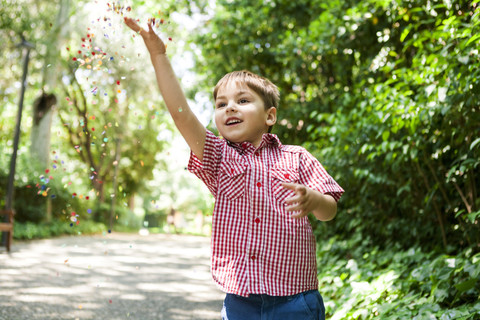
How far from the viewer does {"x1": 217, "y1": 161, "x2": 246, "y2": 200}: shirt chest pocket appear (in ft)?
6.20

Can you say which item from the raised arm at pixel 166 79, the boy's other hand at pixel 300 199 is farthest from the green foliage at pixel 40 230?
the boy's other hand at pixel 300 199

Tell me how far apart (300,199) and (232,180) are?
40 centimetres

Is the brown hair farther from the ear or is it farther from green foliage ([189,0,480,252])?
green foliage ([189,0,480,252])

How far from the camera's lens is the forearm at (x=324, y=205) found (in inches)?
65.8

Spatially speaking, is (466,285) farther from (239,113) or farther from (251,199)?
(239,113)

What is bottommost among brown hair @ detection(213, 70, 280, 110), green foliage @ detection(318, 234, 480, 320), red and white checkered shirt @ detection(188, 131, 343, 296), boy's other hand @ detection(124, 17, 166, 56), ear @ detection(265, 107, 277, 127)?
green foliage @ detection(318, 234, 480, 320)

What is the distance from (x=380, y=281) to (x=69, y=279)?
4.34m

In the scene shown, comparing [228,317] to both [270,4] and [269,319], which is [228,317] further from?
[270,4]

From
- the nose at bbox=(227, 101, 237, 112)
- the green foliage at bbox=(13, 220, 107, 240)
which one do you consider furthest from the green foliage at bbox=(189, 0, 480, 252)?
the green foliage at bbox=(13, 220, 107, 240)

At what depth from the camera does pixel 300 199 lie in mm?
1568

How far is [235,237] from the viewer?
72.7 inches

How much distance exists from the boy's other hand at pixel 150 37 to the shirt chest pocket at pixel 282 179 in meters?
0.62

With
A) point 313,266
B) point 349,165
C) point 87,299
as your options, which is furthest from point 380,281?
point 87,299

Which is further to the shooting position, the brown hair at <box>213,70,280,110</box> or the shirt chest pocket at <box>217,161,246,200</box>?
the brown hair at <box>213,70,280,110</box>
